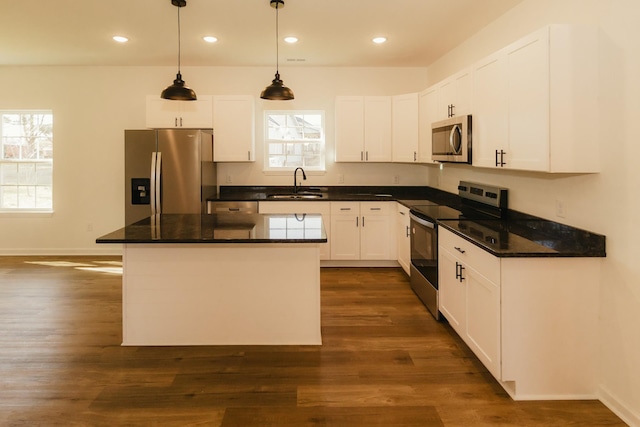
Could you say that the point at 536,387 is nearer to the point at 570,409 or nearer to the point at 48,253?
the point at 570,409

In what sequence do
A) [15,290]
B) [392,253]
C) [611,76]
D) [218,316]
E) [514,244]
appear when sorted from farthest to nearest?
[392,253] < [15,290] < [218,316] < [514,244] < [611,76]

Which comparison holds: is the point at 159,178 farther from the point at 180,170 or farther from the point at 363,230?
the point at 363,230

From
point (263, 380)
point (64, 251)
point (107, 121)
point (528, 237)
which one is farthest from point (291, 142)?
point (263, 380)

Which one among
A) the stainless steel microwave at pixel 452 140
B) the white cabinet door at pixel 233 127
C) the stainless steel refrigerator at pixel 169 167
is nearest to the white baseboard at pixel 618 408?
the stainless steel microwave at pixel 452 140

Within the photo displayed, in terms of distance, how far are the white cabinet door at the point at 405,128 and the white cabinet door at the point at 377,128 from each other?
0.26ft

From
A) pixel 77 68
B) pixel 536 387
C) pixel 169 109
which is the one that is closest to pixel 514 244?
pixel 536 387

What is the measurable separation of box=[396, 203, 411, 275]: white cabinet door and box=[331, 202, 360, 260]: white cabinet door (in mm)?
480

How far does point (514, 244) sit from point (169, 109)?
15.0 ft

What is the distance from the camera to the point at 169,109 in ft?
19.2

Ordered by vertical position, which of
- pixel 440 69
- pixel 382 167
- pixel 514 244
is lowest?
pixel 514 244

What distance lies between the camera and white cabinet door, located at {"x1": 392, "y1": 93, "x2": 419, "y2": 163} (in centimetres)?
558

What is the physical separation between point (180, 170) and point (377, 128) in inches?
96.5

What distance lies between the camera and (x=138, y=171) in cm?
565

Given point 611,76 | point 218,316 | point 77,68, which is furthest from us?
point 77,68
